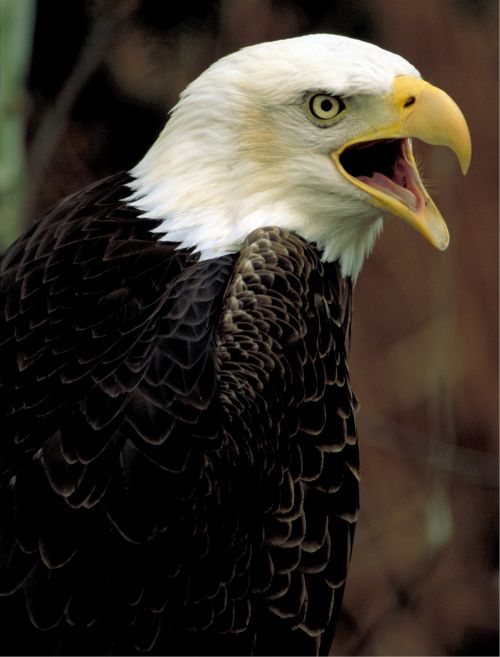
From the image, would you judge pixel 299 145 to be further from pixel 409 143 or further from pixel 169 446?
pixel 169 446

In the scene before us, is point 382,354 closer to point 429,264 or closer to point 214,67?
point 429,264

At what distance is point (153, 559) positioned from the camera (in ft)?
6.20

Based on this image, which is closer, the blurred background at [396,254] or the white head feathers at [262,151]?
the white head feathers at [262,151]

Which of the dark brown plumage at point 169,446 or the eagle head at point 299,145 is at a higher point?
the eagle head at point 299,145

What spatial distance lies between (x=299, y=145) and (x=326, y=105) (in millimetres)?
75

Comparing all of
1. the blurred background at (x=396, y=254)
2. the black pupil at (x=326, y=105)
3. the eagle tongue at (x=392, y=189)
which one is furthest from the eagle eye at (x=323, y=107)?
the blurred background at (x=396, y=254)

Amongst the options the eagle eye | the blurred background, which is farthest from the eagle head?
the blurred background

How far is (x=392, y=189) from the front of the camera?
2125 millimetres

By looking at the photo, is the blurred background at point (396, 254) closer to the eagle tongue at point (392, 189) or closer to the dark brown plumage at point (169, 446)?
the dark brown plumage at point (169, 446)

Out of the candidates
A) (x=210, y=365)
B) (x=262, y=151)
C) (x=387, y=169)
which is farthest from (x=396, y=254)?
(x=210, y=365)

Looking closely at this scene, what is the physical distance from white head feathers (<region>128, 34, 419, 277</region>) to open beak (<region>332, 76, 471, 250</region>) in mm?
23

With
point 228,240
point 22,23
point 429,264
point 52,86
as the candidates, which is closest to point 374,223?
point 228,240

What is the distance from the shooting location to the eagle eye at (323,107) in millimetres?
2078

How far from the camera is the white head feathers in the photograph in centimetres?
206
